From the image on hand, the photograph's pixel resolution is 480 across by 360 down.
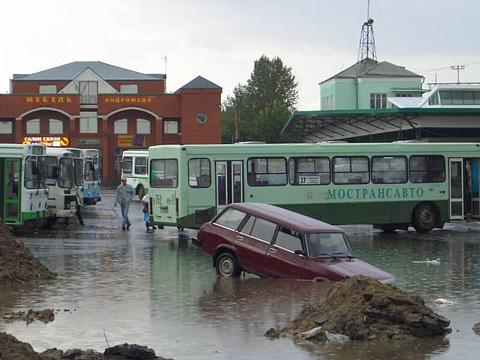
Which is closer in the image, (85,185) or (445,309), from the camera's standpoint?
(445,309)

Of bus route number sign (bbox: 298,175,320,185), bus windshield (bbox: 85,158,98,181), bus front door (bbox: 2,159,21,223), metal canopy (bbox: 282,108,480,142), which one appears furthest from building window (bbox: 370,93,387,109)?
bus front door (bbox: 2,159,21,223)

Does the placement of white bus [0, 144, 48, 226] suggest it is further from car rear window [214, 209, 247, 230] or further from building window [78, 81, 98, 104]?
building window [78, 81, 98, 104]

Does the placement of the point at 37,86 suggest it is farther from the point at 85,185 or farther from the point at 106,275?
the point at 106,275

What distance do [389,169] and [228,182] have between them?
566cm

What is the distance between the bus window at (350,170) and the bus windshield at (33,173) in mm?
9787

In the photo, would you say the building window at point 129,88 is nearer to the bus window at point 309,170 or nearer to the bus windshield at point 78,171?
the bus windshield at point 78,171

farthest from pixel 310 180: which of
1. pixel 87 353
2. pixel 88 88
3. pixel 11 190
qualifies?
pixel 88 88

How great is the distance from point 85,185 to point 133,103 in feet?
139

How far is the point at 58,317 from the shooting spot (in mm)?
12750

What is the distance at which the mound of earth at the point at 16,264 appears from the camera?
16344 mm

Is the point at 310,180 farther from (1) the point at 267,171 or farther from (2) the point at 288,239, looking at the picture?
(2) the point at 288,239

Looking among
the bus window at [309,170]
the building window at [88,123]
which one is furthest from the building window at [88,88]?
the bus window at [309,170]

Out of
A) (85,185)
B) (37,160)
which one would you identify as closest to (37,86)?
(85,185)

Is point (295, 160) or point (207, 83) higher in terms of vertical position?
point (207, 83)
